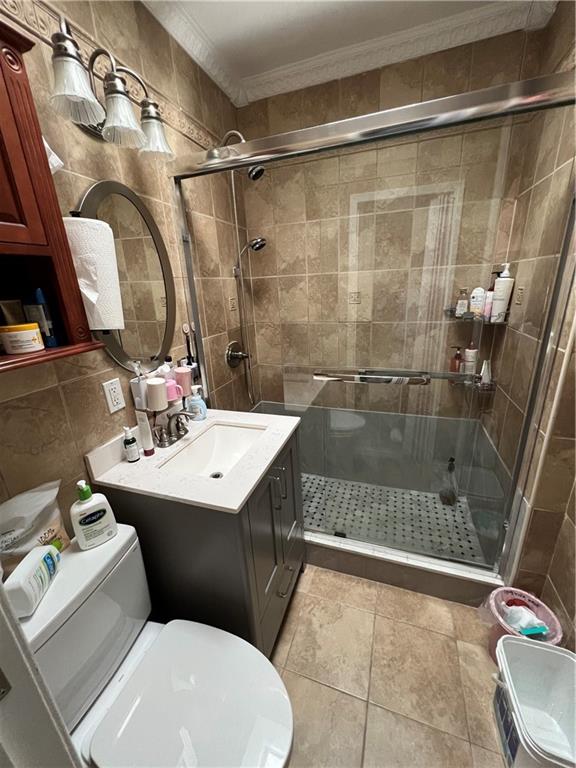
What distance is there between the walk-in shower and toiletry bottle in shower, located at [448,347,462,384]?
0.07ft

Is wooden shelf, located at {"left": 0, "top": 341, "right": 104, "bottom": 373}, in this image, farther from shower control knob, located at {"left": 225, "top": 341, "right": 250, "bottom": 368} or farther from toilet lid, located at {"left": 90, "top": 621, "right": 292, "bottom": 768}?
shower control knob, located at {"left": 225, "top": 341, "right": 250, "bottom": 368}

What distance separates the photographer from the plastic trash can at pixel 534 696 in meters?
0.95

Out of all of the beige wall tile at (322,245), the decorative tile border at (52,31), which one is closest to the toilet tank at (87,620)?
the decorative tile border at (52,31)

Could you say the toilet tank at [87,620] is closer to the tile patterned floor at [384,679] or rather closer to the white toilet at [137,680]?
the white toilet at [137,680]

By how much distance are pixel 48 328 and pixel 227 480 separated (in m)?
0.67

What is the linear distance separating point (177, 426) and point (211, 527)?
0.54 m

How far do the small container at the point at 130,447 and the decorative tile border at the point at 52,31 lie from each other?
48.3 inches

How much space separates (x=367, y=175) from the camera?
1796mm

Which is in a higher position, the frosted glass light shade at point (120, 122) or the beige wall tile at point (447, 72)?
the beige wall tile at point (447, 72)

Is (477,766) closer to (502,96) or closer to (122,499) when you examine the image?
(122,499)

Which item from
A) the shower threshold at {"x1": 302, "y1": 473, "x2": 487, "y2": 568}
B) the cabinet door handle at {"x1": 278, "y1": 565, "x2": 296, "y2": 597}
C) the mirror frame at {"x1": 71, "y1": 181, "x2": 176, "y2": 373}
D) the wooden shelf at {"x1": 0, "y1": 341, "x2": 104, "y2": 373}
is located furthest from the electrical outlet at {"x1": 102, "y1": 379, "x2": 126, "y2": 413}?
the shower threshold at {"x1": 302, "y1": 473, "x2": 487, "y2": 568}

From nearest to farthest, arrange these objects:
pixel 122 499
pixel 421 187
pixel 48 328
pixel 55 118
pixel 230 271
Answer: pixel 48 328, pixel 55 118, pixel 122 499, pixel 421 187, pixel 230 271

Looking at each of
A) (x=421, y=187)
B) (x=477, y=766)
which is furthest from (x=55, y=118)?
(x=477, y=766)

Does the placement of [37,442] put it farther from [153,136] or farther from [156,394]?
[153,136]
